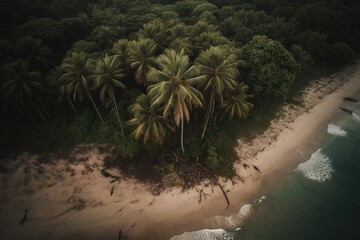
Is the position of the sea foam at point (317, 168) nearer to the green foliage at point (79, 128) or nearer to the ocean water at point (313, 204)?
the ocean water at point (313, 204)

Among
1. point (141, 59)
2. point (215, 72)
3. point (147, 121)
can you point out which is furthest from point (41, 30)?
point (215, 72)

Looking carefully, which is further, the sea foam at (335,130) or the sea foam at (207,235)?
the sea foam at (335,130)

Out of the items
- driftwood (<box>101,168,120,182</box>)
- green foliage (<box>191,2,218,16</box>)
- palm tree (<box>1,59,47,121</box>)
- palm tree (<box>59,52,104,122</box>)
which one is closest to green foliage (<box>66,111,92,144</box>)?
palm tree (<box>1,59,47,121</box>)

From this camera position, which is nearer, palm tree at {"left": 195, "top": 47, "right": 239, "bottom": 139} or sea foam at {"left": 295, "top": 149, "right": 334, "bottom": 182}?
palm tree at {"left": 195, "top": 47, "right": 239, "bottom": 139}

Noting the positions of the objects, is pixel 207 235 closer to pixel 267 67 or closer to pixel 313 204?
pixel 313 204

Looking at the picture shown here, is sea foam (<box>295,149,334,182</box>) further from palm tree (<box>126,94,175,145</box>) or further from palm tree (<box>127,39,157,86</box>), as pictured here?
palm tree (<box>127,39,157,86</box>)

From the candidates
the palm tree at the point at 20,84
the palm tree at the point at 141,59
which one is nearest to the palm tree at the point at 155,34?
the palm tree at the point at 141,59
